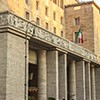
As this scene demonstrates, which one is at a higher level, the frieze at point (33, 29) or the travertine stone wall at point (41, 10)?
the travertine stone wall at point (41, 10)

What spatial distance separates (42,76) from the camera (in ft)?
109

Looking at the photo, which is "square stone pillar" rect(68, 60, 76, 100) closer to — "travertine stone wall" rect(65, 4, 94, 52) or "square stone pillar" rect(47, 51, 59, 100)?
"square stone pillar" rect(47, 51, 59, 100)

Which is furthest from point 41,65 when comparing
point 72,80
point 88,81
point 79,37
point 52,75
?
point 79,37

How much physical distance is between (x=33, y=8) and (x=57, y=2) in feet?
26.8

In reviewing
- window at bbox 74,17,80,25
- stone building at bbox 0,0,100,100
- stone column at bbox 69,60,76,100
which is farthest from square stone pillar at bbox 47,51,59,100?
window at bbox 74,17,80,25

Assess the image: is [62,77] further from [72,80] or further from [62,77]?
[72,80]

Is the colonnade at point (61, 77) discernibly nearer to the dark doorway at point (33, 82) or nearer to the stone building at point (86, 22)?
the dark doorway at point (33, 82)

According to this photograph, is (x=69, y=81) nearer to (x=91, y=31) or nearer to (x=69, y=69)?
(x=69, y=69)

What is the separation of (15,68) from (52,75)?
7.02 m

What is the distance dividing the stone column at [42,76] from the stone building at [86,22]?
16454 mm

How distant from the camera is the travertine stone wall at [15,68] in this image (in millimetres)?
26672

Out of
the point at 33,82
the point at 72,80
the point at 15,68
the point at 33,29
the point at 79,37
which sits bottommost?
the point at 33,82

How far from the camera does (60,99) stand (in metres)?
35.1

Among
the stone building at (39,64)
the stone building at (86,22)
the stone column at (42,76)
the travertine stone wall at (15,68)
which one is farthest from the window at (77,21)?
the travertine stone wall at (15,68)
